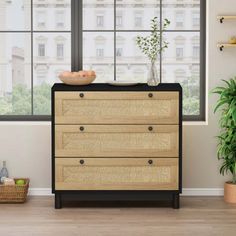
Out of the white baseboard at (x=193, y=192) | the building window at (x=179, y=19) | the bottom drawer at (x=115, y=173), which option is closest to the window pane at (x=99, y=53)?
the building window at (x=179, y=19)

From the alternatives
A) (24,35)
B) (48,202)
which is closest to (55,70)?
(24,35)

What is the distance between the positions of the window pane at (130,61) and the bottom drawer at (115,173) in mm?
961

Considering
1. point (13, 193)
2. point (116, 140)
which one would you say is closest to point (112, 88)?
point (116, 140)

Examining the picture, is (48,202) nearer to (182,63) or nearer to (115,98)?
(115,98)

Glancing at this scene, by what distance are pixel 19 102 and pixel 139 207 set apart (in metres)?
1.53

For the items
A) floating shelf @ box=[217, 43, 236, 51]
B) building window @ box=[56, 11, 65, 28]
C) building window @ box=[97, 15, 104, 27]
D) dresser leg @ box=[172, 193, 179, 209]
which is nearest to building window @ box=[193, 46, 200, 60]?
floating shelf @ box=[217, 43, 236, 51]

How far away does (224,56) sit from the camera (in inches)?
232

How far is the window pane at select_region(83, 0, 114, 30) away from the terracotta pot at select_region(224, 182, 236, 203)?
1.78 meters

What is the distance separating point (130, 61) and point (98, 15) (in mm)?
514

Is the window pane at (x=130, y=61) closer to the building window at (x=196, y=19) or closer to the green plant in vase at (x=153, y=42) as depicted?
the green plant in vase at (x=153, y=42)

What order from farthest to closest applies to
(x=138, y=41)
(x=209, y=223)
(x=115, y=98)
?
1. (x=138, y=41)
2. (x=115, y=98)
3. (x=209, y=223)

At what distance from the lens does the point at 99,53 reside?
6008 millimetres

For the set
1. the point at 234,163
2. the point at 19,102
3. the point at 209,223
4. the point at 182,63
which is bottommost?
→ the point at 209,223

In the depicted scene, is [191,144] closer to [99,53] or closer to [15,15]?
[99,53]
